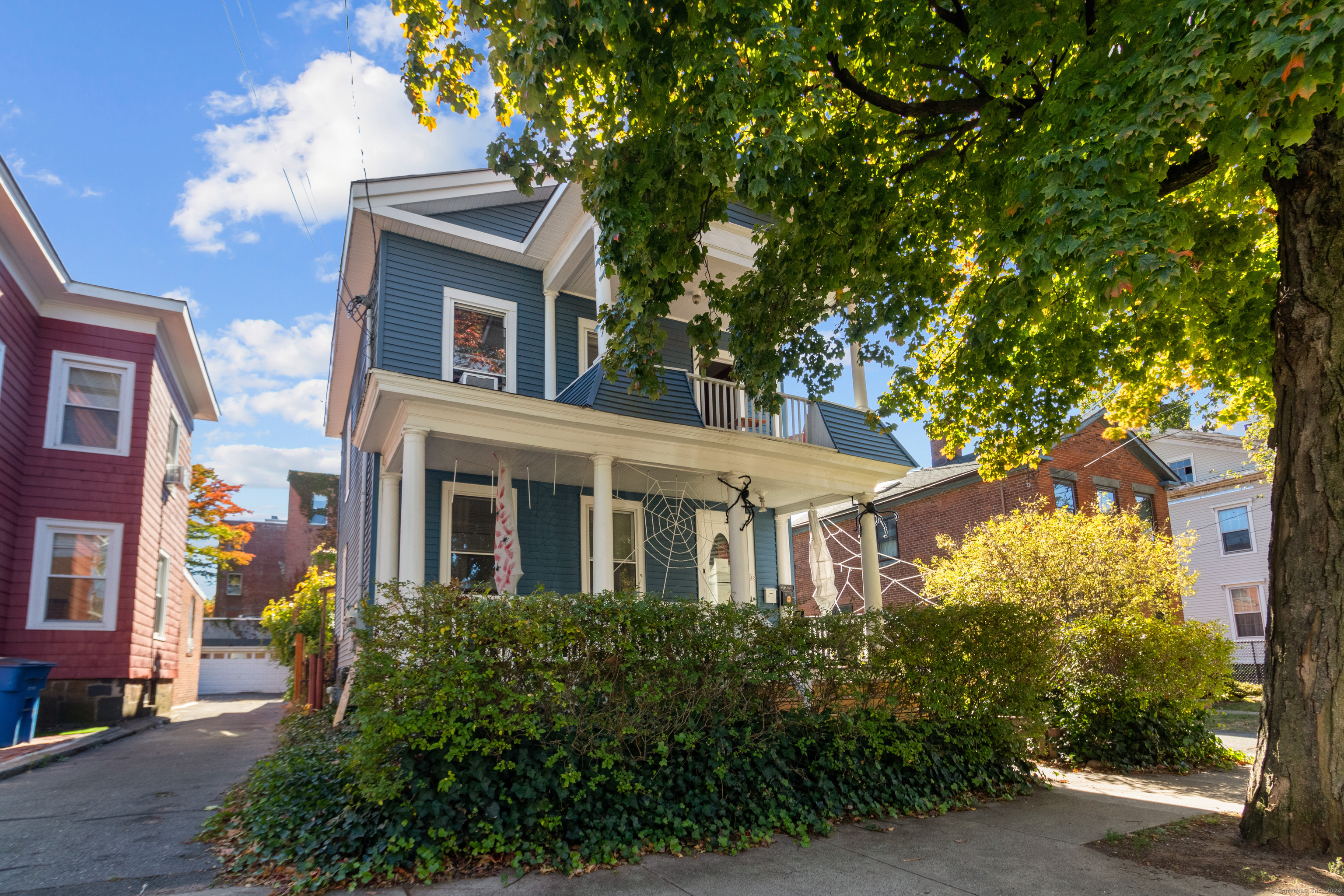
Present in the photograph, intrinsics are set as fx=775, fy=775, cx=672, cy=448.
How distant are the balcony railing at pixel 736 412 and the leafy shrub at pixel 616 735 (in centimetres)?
466

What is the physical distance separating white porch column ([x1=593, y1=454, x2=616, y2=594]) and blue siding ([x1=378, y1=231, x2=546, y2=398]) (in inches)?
70.6

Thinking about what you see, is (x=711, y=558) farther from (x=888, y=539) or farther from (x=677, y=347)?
(x=888, y=539)

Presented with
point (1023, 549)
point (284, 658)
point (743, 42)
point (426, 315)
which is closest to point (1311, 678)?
point (743, 42)

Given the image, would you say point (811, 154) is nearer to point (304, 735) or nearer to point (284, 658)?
point (304, 735)

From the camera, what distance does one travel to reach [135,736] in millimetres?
11625

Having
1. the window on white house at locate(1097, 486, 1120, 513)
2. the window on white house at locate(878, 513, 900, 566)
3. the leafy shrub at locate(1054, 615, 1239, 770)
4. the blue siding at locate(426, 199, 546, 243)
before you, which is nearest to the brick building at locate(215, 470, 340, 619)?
the window on white house at locate(878, 513, 900, 566)

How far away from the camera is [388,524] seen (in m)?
10.9

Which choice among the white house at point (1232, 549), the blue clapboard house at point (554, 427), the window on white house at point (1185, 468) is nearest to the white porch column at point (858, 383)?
the blue clapboard house at point (554, 427)

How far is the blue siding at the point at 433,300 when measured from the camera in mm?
11305

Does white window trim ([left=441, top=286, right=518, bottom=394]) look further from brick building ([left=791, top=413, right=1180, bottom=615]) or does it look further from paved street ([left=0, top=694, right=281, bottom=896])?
brick building ([left=791, top=413, right=1180, bottom=615])

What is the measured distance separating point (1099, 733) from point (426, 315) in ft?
35.0

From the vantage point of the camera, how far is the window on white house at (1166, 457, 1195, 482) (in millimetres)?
30359

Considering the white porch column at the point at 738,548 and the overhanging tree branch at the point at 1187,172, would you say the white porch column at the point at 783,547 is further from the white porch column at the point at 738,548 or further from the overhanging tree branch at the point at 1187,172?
the overhanging tree branch at the point at 1187,172

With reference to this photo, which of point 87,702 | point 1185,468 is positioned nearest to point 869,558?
point 87,702
